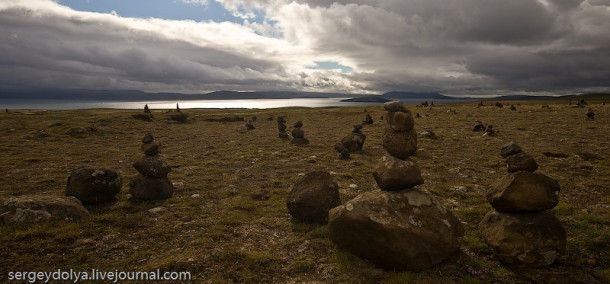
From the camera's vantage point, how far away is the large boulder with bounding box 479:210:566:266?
10.6 meters

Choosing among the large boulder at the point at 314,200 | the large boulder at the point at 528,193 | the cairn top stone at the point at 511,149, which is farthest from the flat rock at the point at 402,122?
the large boulder at the point at 314,200

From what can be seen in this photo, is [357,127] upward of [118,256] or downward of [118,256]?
upward

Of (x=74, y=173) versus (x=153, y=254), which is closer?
(x=153, y=254)

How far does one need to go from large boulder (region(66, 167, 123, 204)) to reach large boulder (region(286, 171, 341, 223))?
34.1 ft

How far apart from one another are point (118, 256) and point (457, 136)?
136 feet

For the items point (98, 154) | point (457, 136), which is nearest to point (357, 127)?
point (457, 136)

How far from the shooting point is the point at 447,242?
11133 mm

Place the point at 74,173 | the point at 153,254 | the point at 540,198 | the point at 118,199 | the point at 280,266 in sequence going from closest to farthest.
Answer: the point at 540,198 → the point at 280,266 → the point at 153,254 → the point at 74,173 → the point at 118,199

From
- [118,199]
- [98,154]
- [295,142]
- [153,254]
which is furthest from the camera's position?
[295,142]

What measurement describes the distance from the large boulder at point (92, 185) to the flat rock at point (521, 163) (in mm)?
19618

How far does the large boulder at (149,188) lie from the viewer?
18.5 metres

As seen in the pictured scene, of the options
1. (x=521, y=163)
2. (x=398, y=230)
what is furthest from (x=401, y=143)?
(x=521, y=163)

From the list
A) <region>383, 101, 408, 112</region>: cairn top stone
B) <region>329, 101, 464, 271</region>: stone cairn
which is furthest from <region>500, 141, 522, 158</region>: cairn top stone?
<region>383, 101, 408, 112</region>: cairn top stone

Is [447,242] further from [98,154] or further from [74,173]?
[98,154]
